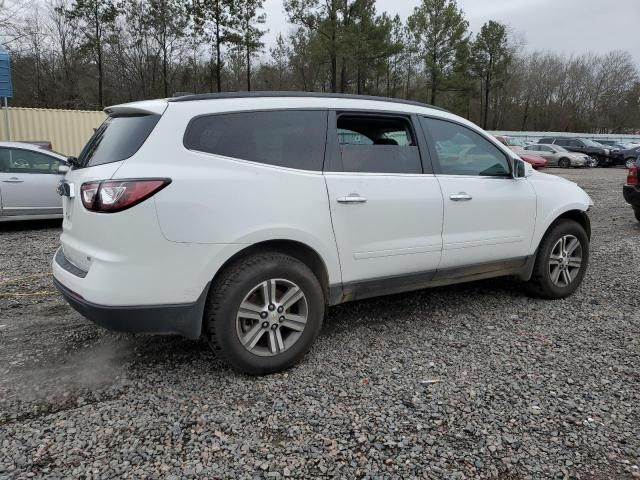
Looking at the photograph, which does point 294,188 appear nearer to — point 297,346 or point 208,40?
point 297,346

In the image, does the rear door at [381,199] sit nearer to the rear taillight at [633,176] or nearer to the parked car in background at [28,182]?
the parked car in background at [28,182]

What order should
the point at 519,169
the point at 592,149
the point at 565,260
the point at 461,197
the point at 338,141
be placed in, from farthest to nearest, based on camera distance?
1. the point at 592,149
2. the point at 565,260
3. the point at 519,169
4. the point at 461,197
5. the point at 338,141

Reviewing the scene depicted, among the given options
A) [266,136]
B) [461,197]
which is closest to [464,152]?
[461,197]

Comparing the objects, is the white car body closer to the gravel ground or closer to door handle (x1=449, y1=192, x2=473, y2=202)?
door handle (x1=449, y1=192, x2=473, y2=202)

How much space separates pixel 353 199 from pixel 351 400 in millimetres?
1292

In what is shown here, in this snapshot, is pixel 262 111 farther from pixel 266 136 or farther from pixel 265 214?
pixel 265 214

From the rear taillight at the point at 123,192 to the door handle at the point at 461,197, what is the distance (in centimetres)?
219

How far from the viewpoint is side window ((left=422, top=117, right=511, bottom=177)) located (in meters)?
3.96

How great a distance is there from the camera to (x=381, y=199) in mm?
3461

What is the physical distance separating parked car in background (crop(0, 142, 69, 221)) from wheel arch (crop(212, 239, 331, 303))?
6332 millimetres

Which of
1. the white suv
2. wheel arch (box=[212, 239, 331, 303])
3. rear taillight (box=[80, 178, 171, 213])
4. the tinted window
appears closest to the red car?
the tinted window

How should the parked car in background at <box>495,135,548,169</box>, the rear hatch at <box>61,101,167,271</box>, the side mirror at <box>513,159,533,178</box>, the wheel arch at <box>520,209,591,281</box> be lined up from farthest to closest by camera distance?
the parked car in background at <box>495,135,548,169</box>, the wheel arch at <box>520,209,591,281</box>, the side mirror at <box>513,159,533,178</box>, the rear hatch at <box>61,101,167,271</box>

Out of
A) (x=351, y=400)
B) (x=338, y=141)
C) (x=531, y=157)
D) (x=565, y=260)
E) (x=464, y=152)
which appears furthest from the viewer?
(x=531, y=157)

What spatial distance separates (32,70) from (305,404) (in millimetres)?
35018
